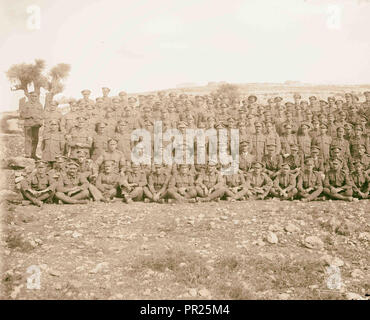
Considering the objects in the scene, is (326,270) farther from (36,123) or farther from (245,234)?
(36,123)

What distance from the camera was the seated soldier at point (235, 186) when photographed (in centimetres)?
864

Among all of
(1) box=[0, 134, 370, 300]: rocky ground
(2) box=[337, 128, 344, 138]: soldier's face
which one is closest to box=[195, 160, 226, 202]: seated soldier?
(1) box=[0, 134, 370, 300]: rocky ground

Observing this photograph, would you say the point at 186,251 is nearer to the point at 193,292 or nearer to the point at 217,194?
the point at 193,292

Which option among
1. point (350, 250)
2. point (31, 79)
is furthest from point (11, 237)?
point (31, 79)

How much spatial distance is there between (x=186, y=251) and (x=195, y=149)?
3.92 meters

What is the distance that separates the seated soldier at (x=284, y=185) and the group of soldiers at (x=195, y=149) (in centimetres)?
2

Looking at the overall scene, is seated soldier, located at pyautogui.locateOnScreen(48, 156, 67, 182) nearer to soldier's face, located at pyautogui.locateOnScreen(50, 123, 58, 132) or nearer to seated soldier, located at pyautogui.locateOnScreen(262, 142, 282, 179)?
soldier's face, located at pyautogui.locateOnScreen(50, 123, 58, 132)

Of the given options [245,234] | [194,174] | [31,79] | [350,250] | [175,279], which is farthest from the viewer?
[31,79]

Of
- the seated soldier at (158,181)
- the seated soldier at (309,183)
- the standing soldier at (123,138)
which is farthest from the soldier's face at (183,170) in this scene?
the seated soldier at (309,183)

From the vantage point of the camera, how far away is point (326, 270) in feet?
19.2

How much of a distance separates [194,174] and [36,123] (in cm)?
475

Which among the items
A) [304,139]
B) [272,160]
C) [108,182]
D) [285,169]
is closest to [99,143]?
[108,182]

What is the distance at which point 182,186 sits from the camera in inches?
346

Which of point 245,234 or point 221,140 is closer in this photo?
point 245,234
